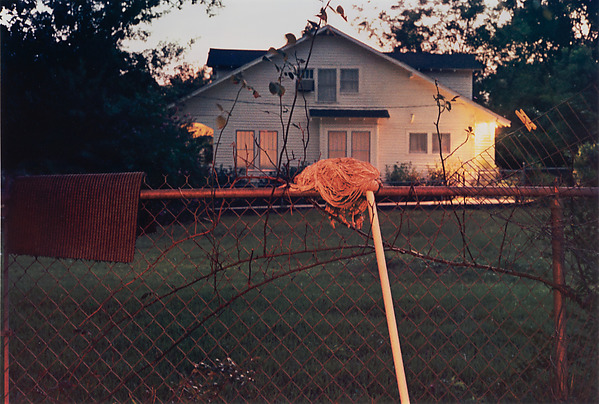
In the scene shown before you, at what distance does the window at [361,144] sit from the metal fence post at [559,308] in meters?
18.9

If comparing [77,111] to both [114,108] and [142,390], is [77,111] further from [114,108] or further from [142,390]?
[142,390]

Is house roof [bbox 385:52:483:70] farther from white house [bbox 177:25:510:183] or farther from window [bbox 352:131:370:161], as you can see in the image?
window [bbox 352:131:370:161]

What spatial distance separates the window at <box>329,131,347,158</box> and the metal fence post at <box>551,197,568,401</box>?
18.8m

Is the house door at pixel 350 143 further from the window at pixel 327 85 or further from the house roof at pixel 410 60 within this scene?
the house roof at pixel 410 60

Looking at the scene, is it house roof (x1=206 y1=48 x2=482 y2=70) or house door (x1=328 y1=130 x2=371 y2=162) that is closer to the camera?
house door (x1=328 y1=130 x2=371 y2=162)

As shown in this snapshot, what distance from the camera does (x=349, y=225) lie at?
7.49 feet

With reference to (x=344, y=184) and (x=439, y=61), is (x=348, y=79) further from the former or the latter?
(x=344, y=184)

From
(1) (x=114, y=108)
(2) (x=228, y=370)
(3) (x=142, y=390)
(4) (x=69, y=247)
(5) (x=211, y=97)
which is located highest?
(5) (x=211, y=97)

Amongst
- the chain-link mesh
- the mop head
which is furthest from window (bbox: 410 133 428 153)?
the mop head

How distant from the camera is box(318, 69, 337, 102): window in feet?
70.3

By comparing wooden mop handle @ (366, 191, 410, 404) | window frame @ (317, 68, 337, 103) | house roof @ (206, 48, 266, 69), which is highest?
house roof @ (206, 48, 266, 69)

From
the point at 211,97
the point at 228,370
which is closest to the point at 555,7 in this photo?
the point at 211,97

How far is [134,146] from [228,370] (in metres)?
11.6

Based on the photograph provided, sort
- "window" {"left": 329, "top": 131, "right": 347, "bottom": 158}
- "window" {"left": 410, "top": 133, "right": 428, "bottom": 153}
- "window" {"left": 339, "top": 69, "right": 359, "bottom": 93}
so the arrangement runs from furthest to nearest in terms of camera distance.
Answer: "window" {"left": 410, "top": 133, "right": 428, "bottom": 153} → "window" {"left": 339, "top": 69, "right": 359, "bottom": 93} → "window" {"left": 329, "top": 131, "right": 347, "bottom": 158}
